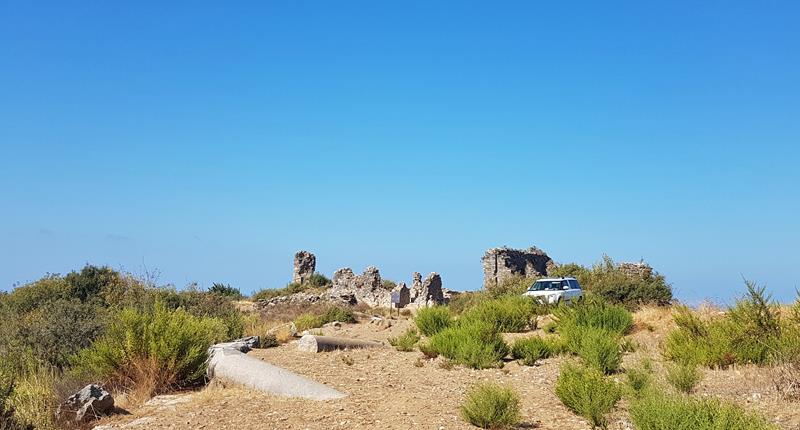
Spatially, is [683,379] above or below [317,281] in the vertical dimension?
below

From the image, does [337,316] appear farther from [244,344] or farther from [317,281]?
[317,281]

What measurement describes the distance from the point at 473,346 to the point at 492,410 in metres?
4.90

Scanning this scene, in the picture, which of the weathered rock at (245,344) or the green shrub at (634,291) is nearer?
the weathered rock at (245,344)

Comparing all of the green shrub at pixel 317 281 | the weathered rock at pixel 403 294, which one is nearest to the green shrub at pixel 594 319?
the weathered rock at pixel 403 294

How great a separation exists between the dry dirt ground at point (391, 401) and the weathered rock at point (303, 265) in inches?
1338

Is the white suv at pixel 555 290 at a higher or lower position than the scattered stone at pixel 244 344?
higher

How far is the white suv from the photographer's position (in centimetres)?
2455

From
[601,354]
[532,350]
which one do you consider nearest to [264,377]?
[532,350]

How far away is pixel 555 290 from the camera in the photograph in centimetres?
2534

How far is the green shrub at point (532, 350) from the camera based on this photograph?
1314cm

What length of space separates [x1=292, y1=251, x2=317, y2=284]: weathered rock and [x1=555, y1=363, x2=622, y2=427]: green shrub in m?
38.6

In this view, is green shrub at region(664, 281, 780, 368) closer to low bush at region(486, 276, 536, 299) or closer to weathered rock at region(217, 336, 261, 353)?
weathered rock at region(217, 336, 261, 353)

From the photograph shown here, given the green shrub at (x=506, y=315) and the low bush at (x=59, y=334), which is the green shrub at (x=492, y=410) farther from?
the low bush at (x=59, y=334)

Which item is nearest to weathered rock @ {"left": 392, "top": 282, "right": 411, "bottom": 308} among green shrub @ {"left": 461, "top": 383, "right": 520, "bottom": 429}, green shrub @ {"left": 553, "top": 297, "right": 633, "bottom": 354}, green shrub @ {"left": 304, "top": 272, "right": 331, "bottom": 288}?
green shrub @ {"left": 304, "top": 272, "right": 331, "bottom": 288}
